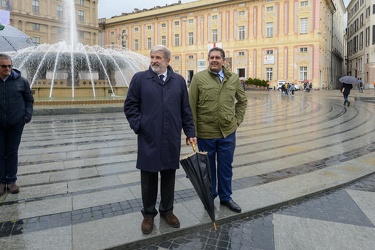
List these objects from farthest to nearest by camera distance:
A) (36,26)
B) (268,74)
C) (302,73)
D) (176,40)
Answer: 1. (176,40)
2. (36,26)
3. (268,74)
4. (302,73)

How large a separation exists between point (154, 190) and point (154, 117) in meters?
0.74

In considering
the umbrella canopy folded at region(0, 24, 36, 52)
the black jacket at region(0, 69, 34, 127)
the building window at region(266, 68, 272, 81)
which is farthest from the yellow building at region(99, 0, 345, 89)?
the black jacket at region(0, 69, 34, 127)

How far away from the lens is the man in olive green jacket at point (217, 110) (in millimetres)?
3518

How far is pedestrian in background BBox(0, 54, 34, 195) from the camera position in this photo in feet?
12.9

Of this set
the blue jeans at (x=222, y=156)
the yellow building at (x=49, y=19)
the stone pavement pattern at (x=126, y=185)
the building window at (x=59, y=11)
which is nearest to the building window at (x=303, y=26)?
the yellow building at (x=49, y=19)

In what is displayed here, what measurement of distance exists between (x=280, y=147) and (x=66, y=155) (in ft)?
14.0

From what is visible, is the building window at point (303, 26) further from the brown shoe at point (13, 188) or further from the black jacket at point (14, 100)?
the brown shoe at point (13, 188)

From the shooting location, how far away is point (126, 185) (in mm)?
4477

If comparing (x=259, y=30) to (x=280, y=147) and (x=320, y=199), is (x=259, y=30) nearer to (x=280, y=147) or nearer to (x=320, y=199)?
(x=280, y=147)

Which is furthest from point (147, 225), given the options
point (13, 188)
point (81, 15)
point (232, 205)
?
point (81, 15)

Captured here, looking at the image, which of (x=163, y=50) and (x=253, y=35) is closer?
(x=163, y=50)

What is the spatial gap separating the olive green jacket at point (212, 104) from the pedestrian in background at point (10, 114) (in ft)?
7.04

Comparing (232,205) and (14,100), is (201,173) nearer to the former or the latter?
(232,205)

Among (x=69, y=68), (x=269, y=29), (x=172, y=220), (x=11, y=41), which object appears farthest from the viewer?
(x=269, y=29)
